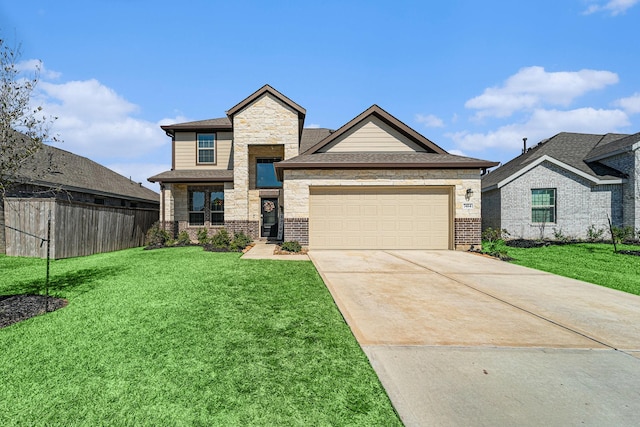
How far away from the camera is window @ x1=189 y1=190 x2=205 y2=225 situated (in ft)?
52.0

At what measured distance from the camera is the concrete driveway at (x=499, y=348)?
228cm

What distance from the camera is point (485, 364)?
2.91m

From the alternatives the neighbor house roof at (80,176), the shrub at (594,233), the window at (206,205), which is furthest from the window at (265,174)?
the shrub at (594,233)

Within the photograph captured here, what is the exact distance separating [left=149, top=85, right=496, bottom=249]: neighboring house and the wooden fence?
374cm

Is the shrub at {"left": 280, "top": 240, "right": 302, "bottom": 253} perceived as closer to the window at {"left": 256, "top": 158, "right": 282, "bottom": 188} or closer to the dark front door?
the dark front door

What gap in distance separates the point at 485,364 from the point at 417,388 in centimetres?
94

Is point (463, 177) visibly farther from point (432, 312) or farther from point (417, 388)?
point (417, 388)

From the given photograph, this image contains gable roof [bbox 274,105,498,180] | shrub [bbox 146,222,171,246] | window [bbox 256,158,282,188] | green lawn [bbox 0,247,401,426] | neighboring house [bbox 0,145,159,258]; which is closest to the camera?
green lawn [bbox 0,247,401,426]

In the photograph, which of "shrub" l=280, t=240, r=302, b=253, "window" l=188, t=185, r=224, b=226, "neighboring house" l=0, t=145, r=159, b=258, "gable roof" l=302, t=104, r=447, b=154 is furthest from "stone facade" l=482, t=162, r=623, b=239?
"neighboring house" l=0, t=145, r=159, b=258

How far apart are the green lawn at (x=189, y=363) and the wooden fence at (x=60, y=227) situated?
512 cm

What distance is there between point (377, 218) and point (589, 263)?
691 centimetres

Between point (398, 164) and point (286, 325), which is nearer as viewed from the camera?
point (286, 325)

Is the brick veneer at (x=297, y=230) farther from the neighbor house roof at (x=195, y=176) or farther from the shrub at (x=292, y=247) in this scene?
the neighbor house roof at (x=195, y=176)

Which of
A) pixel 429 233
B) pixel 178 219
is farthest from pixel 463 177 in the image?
pixel 178 219
